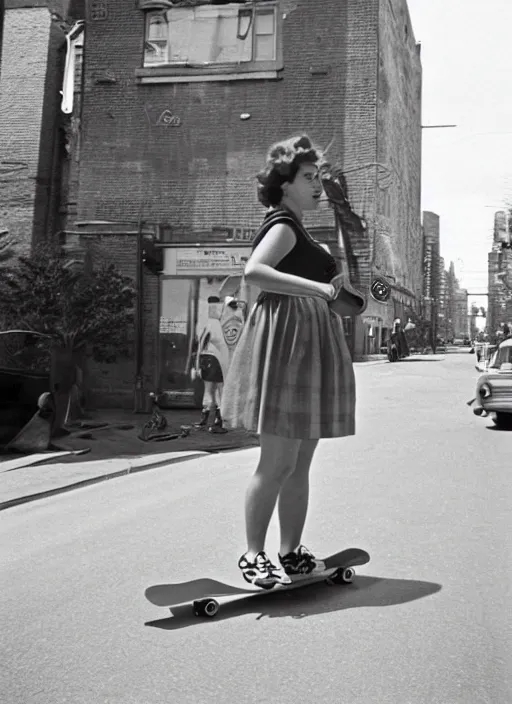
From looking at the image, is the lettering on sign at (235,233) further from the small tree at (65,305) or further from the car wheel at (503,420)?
the car wheel at (503,420)

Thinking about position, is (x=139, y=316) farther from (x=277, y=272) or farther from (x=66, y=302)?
(x=277, y=272)

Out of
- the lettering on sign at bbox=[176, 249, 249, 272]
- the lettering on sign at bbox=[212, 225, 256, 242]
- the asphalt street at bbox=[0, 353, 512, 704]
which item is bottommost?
the asphalt street at bbox=[0, 353, 512, 704]

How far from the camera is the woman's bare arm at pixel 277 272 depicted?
3.36m

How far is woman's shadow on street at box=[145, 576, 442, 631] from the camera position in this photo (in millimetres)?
3348

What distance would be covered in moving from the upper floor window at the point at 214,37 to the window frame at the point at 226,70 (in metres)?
Result: 0.02

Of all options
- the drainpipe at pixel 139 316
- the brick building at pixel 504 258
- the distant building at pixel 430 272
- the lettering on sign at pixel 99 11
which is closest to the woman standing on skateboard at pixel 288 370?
the drainpipe at pixel 139 316

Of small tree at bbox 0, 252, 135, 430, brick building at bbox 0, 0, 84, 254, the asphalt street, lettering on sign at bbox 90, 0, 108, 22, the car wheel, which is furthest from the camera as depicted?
lettering on sign at bbox 90, 0, 108, 22

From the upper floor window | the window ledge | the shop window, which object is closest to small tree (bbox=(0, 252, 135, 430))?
the shop window

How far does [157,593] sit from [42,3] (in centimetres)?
1795

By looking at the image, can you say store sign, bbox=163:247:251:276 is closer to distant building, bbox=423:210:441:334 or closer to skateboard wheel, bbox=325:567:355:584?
skateboard wheel, bbox=325:567:355:584

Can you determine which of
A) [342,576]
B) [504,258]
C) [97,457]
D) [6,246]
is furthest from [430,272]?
[342,576]

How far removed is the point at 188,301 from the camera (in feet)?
56.1

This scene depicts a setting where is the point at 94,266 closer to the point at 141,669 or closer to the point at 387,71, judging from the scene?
the point at 387,71

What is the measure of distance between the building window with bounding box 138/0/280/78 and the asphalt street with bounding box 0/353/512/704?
529 inches
